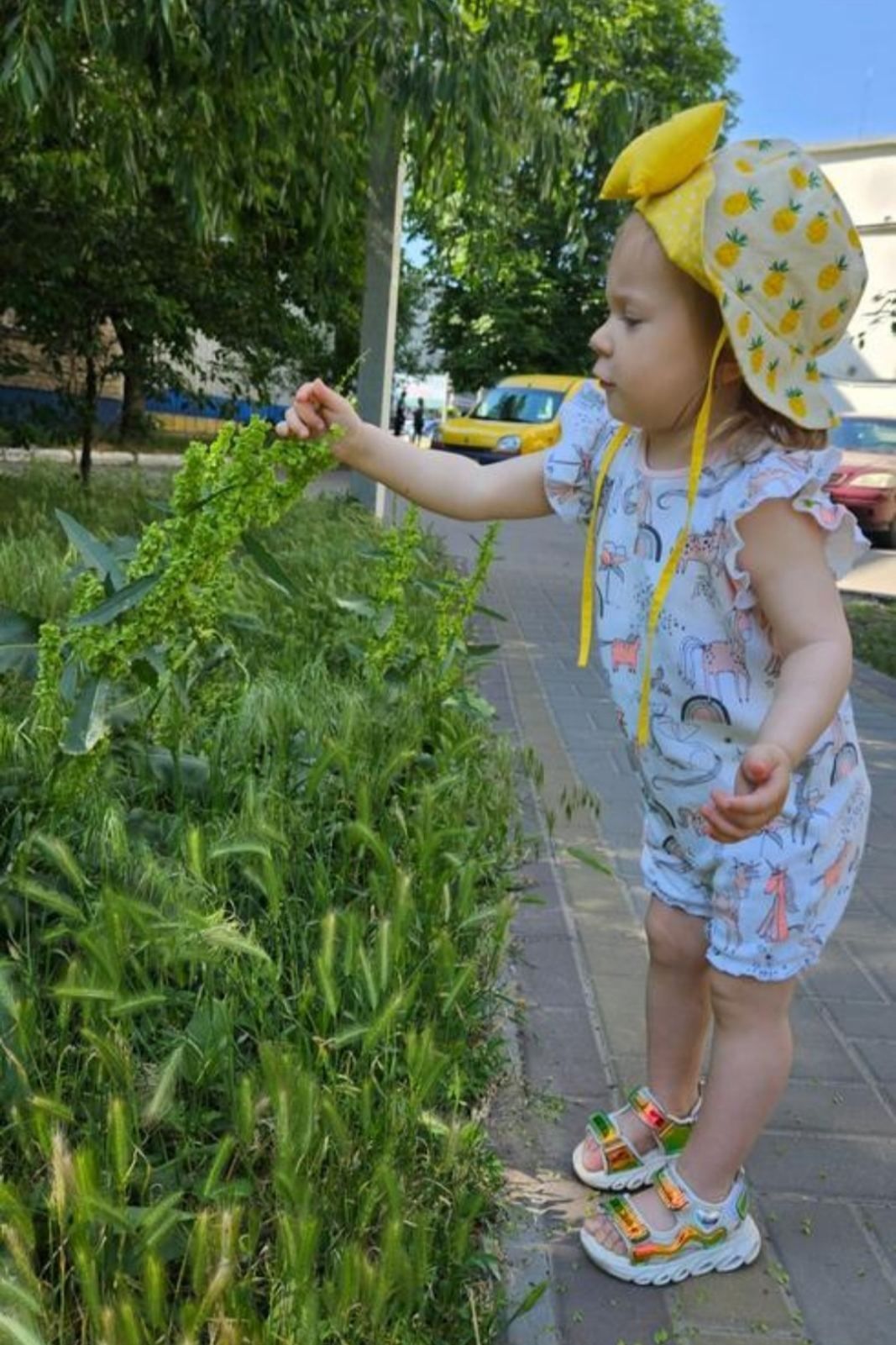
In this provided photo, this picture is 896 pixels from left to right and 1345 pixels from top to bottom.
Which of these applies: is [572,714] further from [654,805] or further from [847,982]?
[654,805]

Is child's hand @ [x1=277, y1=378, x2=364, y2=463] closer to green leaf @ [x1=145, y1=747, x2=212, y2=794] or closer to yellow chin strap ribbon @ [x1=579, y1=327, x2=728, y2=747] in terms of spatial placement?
yellow chin strap ribbon @ [x1=579, y1=327, x2=728, y2=747]

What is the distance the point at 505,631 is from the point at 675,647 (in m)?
6.43

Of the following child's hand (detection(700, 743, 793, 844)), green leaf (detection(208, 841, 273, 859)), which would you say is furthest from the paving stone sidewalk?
child's hand (detection(700, 743, 793, 844))

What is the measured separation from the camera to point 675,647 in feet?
6.49

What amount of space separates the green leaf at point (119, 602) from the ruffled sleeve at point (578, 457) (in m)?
0.69

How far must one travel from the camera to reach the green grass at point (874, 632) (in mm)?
8602

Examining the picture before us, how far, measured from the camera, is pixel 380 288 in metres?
9.45

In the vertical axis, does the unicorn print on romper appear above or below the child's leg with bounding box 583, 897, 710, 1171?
above

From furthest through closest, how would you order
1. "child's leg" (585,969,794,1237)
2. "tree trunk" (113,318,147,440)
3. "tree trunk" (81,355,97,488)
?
1. "tree trunk" (81,355,97,488)
2. "tree trunk" (113,318,147,440)
3. "child's leg" (585,969,794,1237)

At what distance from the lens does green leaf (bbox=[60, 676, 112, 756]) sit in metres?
2.04

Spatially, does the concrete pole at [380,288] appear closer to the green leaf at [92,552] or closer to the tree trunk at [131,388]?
the tree trunk at [131,388]

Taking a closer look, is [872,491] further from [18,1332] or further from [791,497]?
[18,1332]

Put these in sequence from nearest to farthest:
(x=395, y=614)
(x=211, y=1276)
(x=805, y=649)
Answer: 1. (x=211, y=1276)
2. (x=805, y=649)
3. (x=395, y=614)

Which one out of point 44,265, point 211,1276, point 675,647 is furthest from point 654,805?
point 44,265
